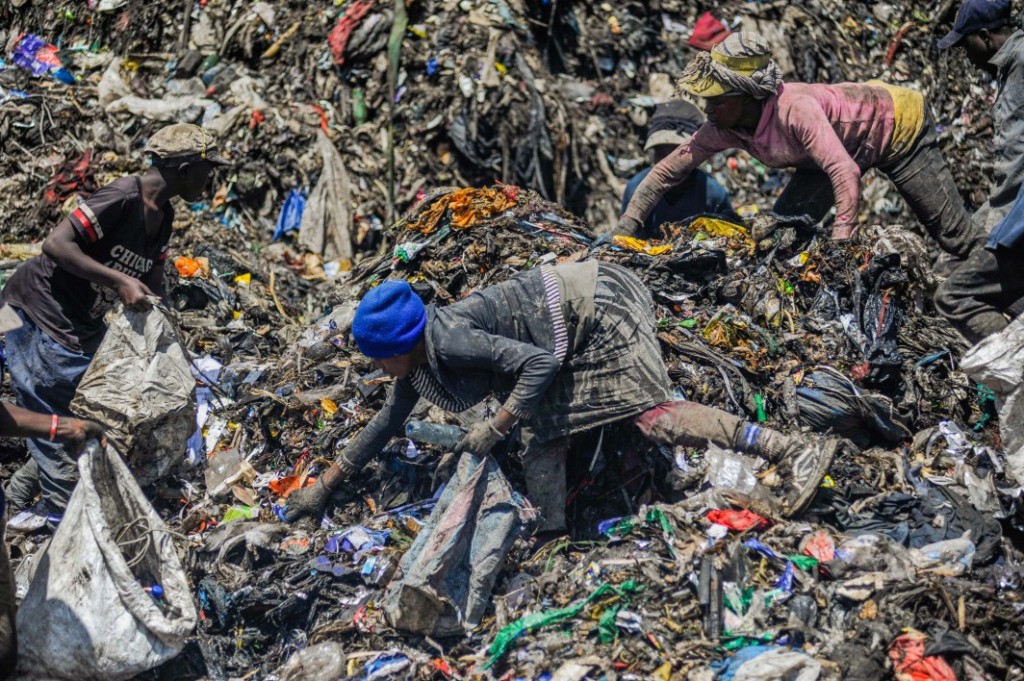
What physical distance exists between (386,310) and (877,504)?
2.24m

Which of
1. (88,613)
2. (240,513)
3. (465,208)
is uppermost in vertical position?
(465,208)

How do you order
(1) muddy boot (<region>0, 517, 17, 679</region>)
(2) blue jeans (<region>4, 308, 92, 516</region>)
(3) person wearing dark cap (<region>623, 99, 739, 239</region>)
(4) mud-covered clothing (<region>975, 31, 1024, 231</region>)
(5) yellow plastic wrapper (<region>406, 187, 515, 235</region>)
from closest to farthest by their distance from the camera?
1. (1) muddy boot (<region>0, 517, 17, 679</region>)
2. (2) blue jeans (<region>4, 308, 92, 516</region>)
3. (4) mud-covered clothing (<region>975, 31, 1024, 231</region>)
4. (5) yellow plastic wrapper (<region>406, 187, 515, 235</region>)
5. (3) person wearing dark cap (<region>623, 99, 739, 239</region>)

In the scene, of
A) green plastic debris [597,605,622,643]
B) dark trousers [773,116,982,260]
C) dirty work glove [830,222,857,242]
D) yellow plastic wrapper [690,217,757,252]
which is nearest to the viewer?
green plastic debris [597,605,622,643]

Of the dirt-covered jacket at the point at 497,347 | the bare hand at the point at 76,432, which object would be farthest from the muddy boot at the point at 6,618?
the dirt-covered jacket at the point at 497,347

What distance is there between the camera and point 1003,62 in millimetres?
5094

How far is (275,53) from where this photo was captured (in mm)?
8398

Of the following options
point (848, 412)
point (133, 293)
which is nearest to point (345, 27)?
point (133, 293)

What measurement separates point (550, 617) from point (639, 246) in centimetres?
242

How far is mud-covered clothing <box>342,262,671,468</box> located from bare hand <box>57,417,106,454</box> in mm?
1144

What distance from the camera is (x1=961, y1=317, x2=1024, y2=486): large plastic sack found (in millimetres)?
3809

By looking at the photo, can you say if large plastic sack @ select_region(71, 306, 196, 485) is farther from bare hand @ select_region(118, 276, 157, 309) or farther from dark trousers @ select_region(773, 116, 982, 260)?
dark trousers @ select_region(773, 116, 982, 260)

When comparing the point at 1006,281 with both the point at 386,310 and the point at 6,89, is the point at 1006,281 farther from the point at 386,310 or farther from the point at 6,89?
the point at 6,89

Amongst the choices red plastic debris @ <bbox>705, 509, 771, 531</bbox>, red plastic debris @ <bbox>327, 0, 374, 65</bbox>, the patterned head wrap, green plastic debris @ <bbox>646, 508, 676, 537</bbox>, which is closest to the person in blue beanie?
red plastic debris @ <bbox>705, 509, 771, 531</bbox>

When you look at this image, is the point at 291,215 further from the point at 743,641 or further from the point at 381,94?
the point at 743,641
